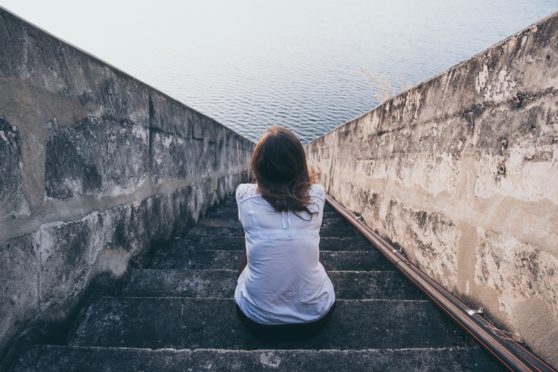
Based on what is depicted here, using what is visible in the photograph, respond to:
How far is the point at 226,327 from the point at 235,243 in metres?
1.55

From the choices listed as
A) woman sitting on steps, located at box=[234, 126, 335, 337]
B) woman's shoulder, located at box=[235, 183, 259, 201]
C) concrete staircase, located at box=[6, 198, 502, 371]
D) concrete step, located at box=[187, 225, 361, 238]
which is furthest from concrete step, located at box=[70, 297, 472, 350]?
concrete step, located at box=[187, 225, 361, 238]

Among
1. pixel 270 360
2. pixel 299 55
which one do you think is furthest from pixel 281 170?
pixel 299 55

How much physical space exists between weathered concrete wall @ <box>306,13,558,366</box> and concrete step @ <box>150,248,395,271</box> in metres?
0.29

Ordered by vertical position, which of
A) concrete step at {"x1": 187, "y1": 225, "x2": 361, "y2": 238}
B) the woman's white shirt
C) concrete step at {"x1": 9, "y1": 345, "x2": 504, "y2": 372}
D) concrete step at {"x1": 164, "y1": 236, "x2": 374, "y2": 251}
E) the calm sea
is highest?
the calm sea

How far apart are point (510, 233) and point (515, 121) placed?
0.55 m

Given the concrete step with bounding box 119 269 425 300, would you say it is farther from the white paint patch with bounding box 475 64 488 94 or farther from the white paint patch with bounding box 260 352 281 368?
the white paint patch with bounding box 475 64 488 94

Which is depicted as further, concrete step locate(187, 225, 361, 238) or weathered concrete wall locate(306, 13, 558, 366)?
concrete step locate(187, 225, 361, 238)

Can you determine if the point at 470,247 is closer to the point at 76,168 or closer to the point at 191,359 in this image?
the point at 191,359

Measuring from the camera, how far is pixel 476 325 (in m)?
1.63

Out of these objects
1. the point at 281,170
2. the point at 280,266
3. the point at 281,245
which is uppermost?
the point at 281,170

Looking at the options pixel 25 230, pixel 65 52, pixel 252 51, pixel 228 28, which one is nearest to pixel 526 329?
pixel 25 230

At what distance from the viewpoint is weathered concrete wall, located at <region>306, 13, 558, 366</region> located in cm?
140

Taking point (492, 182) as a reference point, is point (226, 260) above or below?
below

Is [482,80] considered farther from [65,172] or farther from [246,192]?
[65,172]
